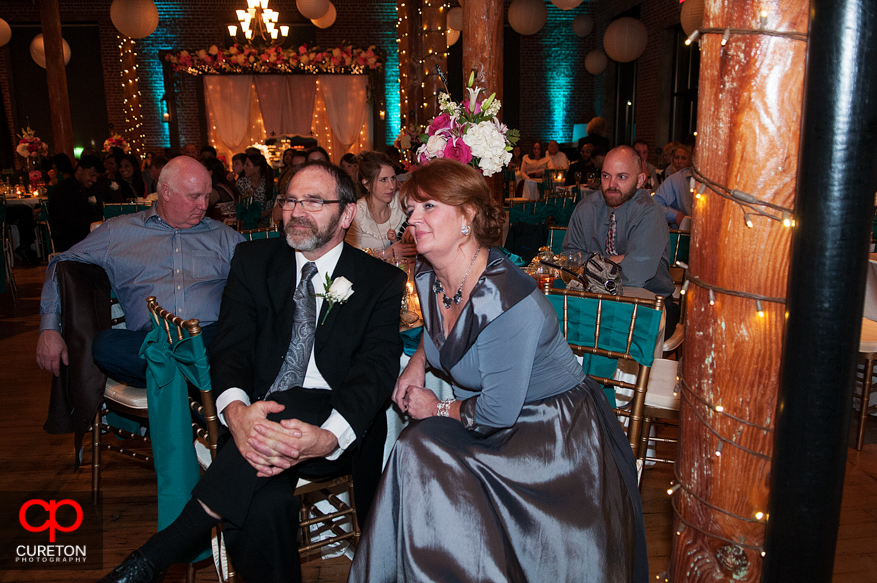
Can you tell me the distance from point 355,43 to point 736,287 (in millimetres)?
13995

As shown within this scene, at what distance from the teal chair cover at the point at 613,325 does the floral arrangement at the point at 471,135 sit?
823 millimetres

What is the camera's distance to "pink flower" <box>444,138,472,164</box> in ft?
8.43

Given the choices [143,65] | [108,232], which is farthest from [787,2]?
[143,65]

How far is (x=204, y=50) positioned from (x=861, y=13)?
13.7 meters

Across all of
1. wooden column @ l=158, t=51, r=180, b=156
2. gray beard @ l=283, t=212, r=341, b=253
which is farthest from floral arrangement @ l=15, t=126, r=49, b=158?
gray beard @ l=283, t=212, r=341, b=253

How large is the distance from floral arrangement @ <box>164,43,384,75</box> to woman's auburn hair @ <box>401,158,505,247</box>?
1202 centimetres

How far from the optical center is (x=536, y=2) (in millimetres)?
10117

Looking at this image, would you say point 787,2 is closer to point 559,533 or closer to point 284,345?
point 559,533

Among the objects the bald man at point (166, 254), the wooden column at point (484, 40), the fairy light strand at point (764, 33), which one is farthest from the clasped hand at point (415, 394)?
the wooden column at point (484, 40)

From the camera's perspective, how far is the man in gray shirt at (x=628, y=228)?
3121 millimetres

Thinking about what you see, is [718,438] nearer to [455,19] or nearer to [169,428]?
[169,428]

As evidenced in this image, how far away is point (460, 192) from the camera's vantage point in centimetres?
175

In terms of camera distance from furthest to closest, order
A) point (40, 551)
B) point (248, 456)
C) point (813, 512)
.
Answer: point (40, 551) → point (248, 456) → point (813, 512)

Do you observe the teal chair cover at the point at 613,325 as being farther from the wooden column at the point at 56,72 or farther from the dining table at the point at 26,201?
the wooden column at the point at 56,72
